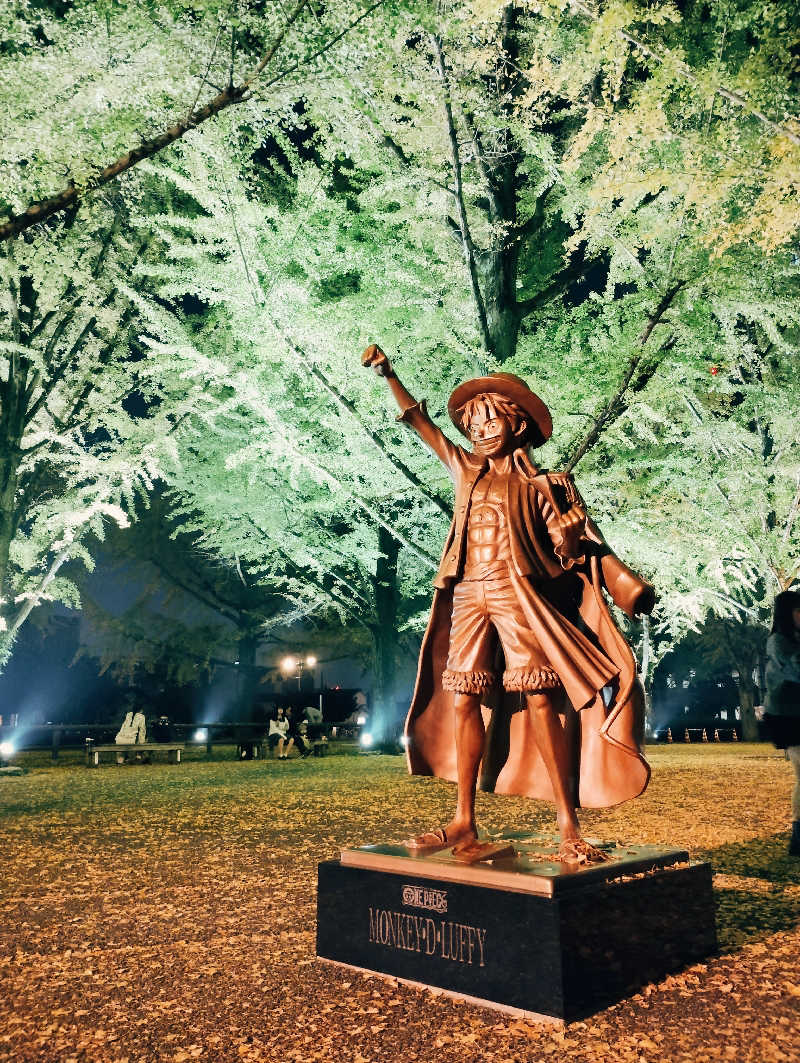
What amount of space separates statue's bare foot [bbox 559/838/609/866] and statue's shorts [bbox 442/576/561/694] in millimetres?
646

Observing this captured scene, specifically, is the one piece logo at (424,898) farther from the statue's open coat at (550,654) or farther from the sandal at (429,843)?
the statue's open coat at (550,654)

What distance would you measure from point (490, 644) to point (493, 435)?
1.03 metres

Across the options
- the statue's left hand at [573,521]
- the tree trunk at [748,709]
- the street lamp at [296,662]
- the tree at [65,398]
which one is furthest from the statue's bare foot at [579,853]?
the street lamp at [296,662]

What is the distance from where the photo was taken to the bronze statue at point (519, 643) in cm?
343

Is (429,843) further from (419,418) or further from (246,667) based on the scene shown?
(246,667)

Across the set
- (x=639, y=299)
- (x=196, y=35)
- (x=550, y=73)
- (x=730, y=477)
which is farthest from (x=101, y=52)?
(x=730, y=477)

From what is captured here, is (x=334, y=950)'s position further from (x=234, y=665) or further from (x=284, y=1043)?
(x=234, y=665)

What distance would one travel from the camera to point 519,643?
3516 mm

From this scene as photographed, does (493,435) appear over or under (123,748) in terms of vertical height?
over

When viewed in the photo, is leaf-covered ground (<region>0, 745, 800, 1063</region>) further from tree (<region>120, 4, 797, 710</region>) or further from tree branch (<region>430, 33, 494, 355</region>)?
tree branch (<region>430, 33, 494, 355</region>)

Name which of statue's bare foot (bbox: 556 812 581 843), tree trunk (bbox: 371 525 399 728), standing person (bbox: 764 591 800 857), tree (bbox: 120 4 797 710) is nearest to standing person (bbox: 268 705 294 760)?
tree trunk (bbox: 371 525 399 728)

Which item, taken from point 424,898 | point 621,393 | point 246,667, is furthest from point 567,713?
point 246,667

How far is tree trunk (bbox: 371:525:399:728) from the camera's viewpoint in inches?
652

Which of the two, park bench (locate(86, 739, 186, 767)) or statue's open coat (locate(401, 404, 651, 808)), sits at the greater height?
statue's open coat (locate(401, 404, 651, 808))
